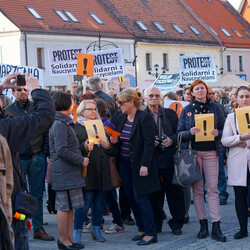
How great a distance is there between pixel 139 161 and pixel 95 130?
65 cm

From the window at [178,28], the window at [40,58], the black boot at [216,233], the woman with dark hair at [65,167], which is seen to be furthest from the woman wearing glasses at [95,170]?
the window at [178,28]

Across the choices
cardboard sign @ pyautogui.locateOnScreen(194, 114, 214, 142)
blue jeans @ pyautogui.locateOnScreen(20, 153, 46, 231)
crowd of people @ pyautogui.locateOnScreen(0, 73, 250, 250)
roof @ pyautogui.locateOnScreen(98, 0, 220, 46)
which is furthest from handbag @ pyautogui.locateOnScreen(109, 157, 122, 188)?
roof @ pyautogui.locateOnScreen(98, 0, 220, 46)

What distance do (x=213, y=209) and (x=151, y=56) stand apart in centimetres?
4529

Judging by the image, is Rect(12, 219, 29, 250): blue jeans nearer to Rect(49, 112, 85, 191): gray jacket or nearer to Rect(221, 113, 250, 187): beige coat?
Rect(49, 112, 85, 191): gray jacket

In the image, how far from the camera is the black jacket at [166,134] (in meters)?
8.78

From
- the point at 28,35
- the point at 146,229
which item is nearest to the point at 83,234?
the point at 146,229

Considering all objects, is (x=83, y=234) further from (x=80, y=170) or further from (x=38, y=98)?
(x=38, y=98)

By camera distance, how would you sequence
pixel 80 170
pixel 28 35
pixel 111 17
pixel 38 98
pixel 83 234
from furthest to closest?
pixel 111 17, pixel 28 35, pixel 83 234, pixel 80 170, pixel 38 98

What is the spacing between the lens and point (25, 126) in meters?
5.23

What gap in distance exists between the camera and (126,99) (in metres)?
8.49

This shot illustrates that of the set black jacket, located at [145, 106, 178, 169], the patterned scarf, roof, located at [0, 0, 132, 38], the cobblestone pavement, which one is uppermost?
roof, located at [0, 0, 132, 38]

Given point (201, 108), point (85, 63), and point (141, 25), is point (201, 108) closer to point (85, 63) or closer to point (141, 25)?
point (85, 63)

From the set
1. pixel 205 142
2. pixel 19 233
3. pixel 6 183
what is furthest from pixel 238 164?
pixel 6 183

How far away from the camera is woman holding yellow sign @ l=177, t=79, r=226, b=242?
834 centimetres
